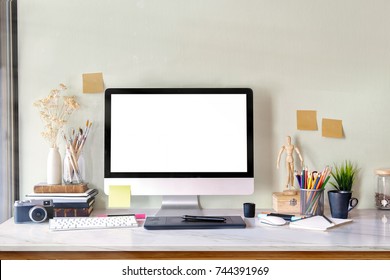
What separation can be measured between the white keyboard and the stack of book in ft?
0.37

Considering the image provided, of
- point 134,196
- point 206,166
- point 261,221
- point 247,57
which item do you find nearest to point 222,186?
point 206,166

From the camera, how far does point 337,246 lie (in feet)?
4.63

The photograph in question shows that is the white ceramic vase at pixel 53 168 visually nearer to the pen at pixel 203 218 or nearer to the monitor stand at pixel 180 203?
the monitor stand at pixel 180 203

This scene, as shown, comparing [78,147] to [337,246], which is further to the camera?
[78,147]

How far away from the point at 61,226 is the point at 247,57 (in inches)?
42.3

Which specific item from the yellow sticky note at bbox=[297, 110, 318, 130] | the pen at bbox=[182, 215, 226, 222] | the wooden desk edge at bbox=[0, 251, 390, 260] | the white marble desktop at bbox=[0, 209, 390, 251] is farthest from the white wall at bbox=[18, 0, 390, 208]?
the wooden desk edge at bbox=[0, 251, 390, 260]

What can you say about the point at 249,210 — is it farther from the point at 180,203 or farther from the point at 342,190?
the point at 342,190

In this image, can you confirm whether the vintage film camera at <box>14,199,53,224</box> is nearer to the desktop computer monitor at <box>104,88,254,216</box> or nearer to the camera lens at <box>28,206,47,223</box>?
the camera lens at <box>28,206,47,223</box>

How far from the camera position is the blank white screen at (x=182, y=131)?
1.91 meters

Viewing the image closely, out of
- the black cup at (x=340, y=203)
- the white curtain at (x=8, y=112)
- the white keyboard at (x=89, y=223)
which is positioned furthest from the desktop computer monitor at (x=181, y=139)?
the white curtain at (x=8, y=112)

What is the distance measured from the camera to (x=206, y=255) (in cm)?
142

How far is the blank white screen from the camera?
1.91 meters

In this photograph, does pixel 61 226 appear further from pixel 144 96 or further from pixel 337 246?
pixel 337 246

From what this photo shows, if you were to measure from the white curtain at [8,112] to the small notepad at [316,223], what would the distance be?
4.10ft
